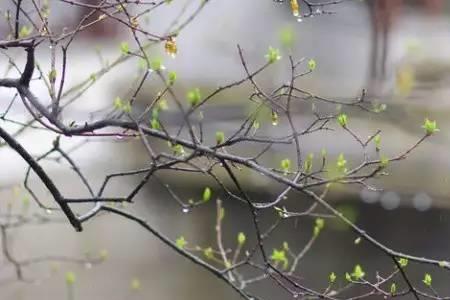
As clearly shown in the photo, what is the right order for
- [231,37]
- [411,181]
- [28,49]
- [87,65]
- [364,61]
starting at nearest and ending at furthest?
[28,49]
[411,181]
[364,61]
[231,37]
[87,65]

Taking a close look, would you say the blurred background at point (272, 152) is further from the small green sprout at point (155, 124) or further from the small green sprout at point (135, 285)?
the small green sprout at point (155, 124)

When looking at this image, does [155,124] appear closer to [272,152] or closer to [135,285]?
[135,285]

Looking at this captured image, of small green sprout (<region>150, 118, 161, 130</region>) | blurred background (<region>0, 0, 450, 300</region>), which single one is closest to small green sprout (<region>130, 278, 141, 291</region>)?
blurred background (<region>0, 0, 450, 300</region>)

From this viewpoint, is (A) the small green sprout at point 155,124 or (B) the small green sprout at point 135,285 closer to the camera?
(A) the small green sprout at point 155,124

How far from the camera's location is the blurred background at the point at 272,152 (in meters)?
2.06

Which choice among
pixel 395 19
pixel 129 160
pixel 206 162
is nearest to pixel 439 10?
pixel 395 19

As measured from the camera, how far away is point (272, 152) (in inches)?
83.4

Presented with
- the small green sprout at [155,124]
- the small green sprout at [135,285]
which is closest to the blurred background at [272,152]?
the small green sprout at [135,285]

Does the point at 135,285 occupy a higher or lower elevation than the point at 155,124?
lower

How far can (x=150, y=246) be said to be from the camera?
2.64 m

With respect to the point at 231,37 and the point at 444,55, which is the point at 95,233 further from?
the point at 444,55

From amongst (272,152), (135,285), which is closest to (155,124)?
(135,285)

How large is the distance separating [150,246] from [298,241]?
58 centimetres

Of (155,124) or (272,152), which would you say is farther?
(272,152)
